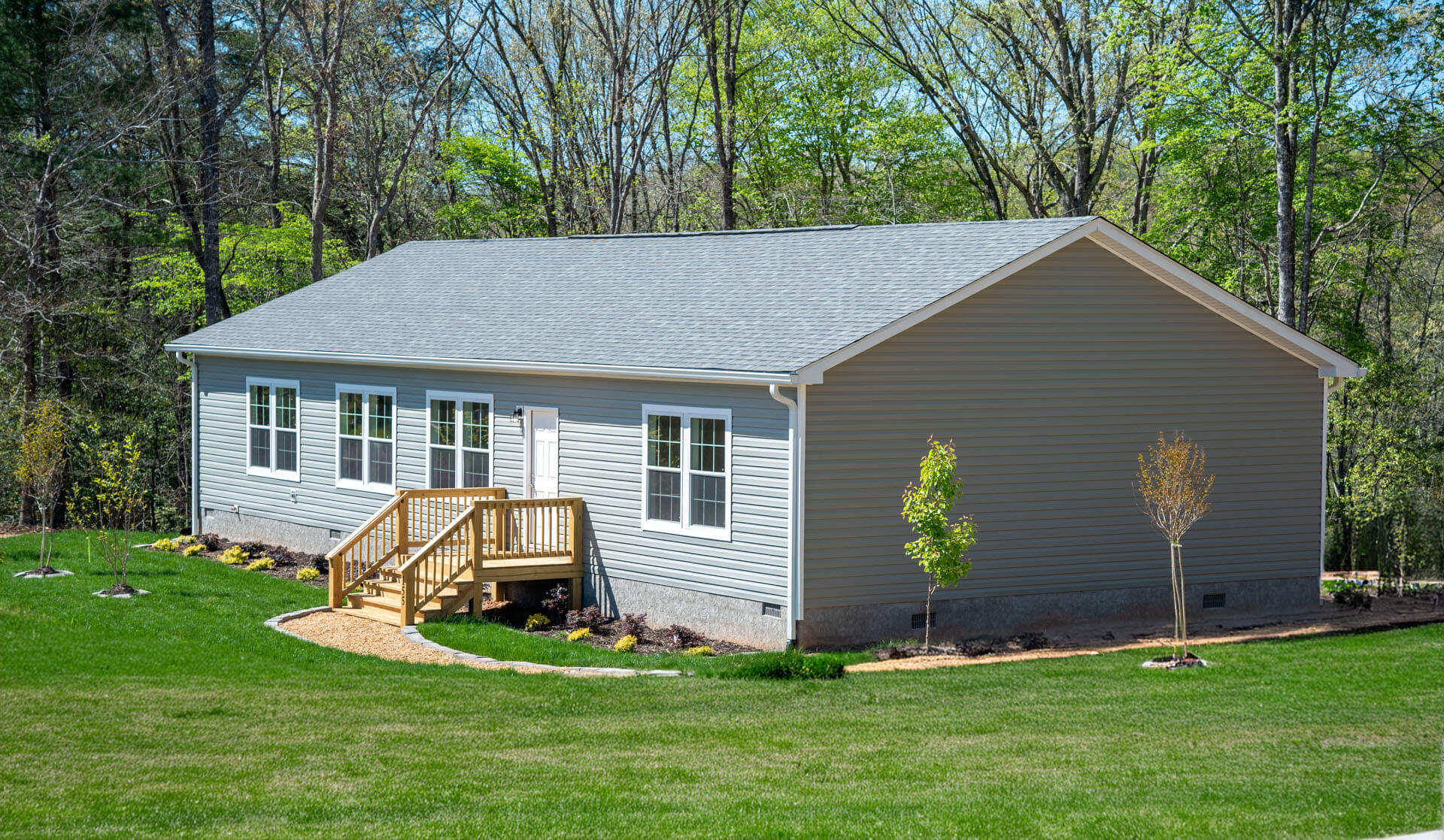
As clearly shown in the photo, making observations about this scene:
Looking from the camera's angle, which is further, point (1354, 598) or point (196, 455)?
point (196, 455)

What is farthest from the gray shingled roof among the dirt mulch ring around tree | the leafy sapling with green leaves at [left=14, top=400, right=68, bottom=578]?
the dirt mulch ring around tree

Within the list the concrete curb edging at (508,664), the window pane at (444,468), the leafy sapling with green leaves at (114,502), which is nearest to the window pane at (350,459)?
the window pane at (444,468)

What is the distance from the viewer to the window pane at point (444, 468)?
1953 cm

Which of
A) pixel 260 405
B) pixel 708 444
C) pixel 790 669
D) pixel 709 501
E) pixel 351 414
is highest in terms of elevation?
pixel 260 405

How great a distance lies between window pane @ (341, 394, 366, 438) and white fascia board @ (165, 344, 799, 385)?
60 cm

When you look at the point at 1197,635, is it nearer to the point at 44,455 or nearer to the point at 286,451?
the point at 286,451

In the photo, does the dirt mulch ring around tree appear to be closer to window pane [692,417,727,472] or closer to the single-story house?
the single-story house

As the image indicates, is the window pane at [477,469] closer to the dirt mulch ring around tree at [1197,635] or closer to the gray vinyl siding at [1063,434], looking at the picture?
the gray vinyl siding at [1063,434]

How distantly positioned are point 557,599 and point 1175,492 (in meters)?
7.91

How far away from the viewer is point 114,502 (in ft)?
71.9

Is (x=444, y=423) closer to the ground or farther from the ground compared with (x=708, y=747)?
farther from the ground

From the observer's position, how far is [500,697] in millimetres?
11914

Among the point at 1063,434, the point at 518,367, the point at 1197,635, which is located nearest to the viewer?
the point at 1197,635

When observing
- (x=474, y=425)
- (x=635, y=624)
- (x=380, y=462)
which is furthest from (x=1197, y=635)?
(x=380, y=462)
